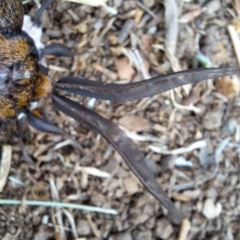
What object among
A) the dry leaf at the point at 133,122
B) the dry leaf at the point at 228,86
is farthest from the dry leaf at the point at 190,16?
the dry leaf at the point at 133,122

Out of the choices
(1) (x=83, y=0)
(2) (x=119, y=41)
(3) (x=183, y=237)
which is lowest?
(3) (x=183, y=237)

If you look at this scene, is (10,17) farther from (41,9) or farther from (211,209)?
(211,209)

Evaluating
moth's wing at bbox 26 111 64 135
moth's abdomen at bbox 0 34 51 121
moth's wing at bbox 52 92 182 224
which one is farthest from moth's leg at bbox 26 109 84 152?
moth's wing at bbox 52 92 182 224

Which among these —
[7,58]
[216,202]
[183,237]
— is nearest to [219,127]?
[216,202]

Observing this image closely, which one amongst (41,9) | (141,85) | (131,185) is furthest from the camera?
(131,185)

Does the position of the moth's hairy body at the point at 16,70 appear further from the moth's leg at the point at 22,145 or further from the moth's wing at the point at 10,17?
the moth's leg at the point at 22,145

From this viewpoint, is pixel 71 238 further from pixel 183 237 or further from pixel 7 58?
pixel 7 58

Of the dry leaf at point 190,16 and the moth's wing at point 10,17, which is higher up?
the moth's wing at point 10,17

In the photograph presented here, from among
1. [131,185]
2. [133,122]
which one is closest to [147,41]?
[133,122]
